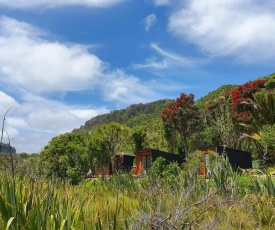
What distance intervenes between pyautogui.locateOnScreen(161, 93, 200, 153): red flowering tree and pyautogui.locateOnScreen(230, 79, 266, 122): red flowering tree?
7.23m

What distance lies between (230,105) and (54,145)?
1868 cm

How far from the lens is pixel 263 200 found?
6848 mm

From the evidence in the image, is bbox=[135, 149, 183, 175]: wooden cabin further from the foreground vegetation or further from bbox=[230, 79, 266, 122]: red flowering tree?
the foreground vegetation

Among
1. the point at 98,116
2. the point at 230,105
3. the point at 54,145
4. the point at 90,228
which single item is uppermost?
the point at 98,116

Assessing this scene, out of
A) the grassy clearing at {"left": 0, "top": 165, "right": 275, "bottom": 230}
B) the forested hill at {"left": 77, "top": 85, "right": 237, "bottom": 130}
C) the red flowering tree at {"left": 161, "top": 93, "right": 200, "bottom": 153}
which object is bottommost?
the grassy clearing at {"left": 0, "top": 165, "right": 275, "bottom": 230}

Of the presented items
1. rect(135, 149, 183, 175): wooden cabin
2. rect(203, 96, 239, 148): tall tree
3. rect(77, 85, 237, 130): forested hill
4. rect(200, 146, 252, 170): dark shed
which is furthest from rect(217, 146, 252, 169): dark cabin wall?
rect(77, 85, 237, 130): forested hill

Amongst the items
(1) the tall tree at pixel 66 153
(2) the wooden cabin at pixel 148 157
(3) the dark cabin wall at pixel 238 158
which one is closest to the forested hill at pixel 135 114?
(2) the wooden cabin at pixel 148 157

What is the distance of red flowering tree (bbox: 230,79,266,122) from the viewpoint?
31.4 meters

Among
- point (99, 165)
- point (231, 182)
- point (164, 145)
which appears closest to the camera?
point (231, 182)

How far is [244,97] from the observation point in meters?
32.0

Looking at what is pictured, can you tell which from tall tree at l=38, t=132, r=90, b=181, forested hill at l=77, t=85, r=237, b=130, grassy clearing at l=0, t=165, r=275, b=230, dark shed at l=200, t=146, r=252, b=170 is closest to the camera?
grassy clearing at l=0, t=165, r=275, b=230

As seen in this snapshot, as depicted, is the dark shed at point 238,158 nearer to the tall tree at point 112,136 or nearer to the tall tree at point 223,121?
the tall tree at point 223,121

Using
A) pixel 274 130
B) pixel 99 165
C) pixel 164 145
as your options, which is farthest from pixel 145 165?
pixel 274 130

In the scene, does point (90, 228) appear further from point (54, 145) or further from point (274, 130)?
point (54, 145)
